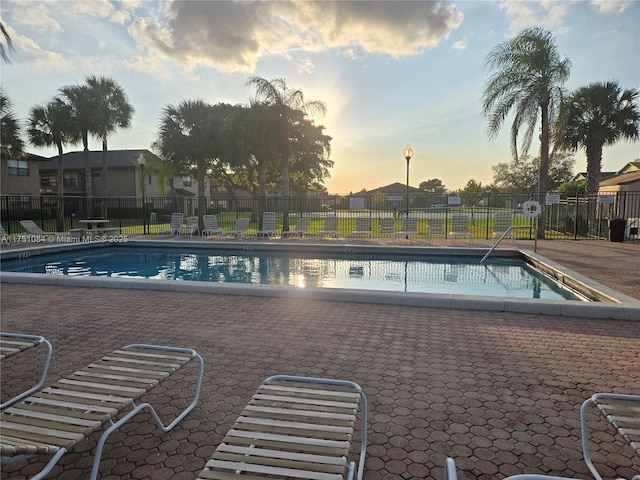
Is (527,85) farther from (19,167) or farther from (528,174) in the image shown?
(528,174)

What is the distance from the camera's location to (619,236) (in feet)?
46.9

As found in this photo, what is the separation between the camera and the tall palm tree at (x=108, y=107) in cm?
2306

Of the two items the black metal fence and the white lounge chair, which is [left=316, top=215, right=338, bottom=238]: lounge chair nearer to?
the black metal fence

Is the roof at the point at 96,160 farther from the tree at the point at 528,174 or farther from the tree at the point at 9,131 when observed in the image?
the tree at the point at 528,174

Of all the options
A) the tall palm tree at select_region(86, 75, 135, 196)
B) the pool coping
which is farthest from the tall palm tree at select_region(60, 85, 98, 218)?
the pool coping

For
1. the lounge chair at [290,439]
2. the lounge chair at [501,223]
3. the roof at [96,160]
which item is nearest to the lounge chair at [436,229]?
the lounge chair at [501,223]

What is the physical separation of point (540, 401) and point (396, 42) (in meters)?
9.76

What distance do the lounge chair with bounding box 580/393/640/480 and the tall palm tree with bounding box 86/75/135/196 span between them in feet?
87.3

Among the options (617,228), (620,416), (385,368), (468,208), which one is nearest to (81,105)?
(468,208)

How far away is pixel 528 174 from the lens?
5691 cm

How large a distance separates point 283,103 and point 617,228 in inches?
584

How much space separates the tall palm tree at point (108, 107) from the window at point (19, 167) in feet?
26.3

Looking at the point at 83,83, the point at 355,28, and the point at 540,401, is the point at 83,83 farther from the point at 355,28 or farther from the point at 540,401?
the point at 540,401

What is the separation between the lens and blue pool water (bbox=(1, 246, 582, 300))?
8870mm
